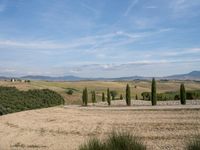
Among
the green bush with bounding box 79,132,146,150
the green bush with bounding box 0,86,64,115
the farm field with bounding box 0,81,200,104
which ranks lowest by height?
the green bush with bounding box 79,132,146,150

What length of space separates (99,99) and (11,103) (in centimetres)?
2995

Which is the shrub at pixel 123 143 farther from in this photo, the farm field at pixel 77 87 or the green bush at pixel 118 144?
the farm field at pixel 77 87

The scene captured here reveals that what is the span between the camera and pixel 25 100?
47750mm

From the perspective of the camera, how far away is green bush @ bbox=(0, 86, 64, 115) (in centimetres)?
4256

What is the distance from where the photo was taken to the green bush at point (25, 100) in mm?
42562

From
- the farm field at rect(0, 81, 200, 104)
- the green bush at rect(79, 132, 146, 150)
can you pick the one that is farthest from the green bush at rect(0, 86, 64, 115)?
the green bush at rect(79, 132, 146, 150)

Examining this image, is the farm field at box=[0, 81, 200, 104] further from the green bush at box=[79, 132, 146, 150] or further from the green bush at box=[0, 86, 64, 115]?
the green bush at box=[79, 132, 146, 150]

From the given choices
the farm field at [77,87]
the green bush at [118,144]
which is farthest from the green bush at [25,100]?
the green bush at [118,144]

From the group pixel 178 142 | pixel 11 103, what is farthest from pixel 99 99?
pixel 178 142

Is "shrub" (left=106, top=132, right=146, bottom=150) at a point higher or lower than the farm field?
lower

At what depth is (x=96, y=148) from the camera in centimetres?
1031

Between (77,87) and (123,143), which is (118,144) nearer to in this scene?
(123,143)

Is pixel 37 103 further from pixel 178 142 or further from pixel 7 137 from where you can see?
pixel 178 142

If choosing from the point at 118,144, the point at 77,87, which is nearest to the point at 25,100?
the point at 118,144
